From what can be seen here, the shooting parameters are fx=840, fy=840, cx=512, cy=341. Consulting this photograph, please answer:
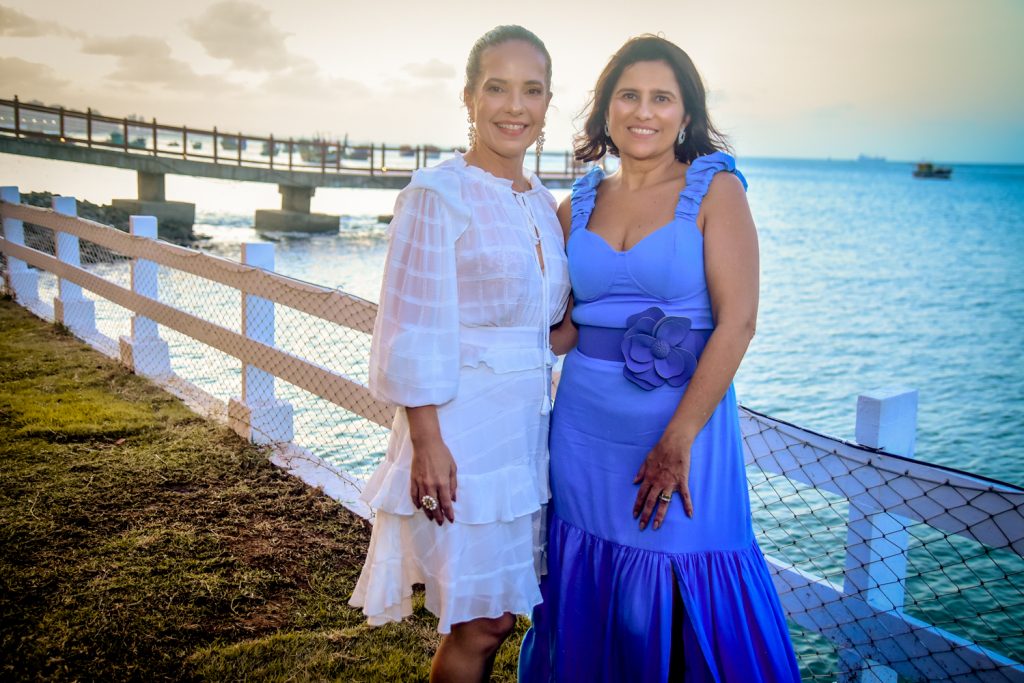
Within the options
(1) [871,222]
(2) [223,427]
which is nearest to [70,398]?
(2) [223,427]

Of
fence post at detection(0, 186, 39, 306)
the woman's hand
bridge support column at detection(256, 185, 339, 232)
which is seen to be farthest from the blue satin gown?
bridge support column at detection(256, 185, 339, 232)

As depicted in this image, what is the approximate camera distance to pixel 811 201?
78500 millimetres

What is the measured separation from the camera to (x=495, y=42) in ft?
7.82

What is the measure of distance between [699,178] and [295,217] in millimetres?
31708

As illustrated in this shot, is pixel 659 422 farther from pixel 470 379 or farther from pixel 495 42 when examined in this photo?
pixel 495 42

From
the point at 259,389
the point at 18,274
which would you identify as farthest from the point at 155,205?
the point at 259,389

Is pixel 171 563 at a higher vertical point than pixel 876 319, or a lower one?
higher

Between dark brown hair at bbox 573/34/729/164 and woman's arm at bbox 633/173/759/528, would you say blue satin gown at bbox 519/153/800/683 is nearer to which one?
woman's arm at bbox 633/173/759/528

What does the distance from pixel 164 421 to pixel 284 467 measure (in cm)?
125

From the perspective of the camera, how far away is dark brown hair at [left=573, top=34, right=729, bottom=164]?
2416 millimetres

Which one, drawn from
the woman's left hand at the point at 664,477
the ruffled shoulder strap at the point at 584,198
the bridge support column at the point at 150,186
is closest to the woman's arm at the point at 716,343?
the woman's left hand at the point at 664,477

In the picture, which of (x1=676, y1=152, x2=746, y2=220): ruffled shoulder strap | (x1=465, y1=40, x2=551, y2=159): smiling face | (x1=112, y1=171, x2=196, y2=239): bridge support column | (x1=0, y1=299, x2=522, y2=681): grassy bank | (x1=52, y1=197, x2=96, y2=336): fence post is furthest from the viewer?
(x1=112, y1=171, x2=196, y2=239): bridge support column

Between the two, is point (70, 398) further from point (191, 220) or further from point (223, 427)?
point (191, 220)

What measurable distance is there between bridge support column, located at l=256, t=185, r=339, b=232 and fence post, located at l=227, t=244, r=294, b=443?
1115 inches
